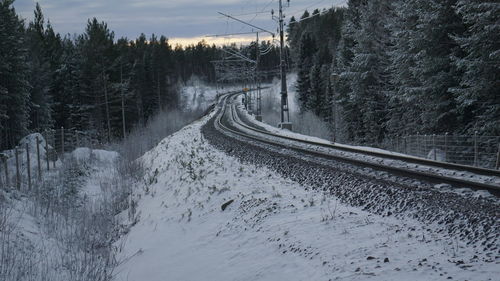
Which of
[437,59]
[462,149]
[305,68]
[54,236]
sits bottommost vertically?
[54,236]

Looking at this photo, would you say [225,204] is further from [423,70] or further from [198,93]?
[198,93]

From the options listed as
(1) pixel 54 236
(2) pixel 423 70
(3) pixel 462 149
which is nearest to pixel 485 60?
(3) pixel 462 149

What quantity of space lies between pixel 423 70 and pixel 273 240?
17794 millimetres

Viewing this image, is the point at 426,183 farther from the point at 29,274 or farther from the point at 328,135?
the point at 328,135

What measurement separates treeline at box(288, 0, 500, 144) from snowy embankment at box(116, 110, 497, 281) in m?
10.6

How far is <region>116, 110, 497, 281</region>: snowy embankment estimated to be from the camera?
4.88m

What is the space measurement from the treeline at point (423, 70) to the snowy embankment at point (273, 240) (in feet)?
34.9

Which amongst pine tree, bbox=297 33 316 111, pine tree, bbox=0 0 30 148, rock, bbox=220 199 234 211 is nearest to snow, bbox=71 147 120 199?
rock, bbox=220 199 234 211

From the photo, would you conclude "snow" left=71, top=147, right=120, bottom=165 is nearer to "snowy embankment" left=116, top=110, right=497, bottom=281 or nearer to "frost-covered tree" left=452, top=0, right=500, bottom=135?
"snowy embankment" left=116, top=110, right=497, bottom=281

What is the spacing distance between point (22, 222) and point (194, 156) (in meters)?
8.65

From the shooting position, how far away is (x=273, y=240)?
6.74m

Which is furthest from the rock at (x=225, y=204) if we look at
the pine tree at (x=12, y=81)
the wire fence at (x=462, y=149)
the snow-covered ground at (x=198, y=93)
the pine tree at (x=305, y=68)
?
the snow-covered ground at (x=198, y=93)

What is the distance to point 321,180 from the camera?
1006 cm

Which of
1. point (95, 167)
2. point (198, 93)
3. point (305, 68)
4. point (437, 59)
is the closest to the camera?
point (437, 59)
